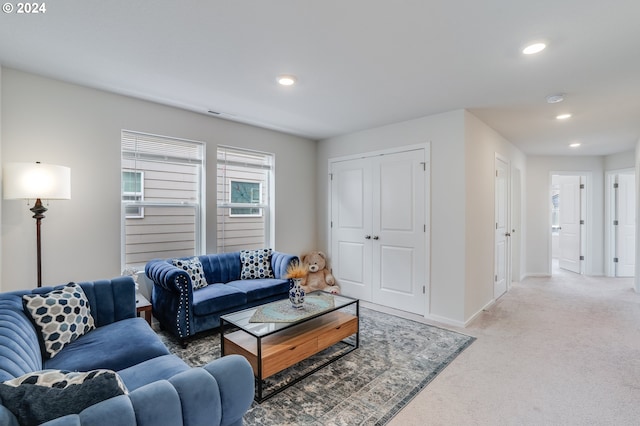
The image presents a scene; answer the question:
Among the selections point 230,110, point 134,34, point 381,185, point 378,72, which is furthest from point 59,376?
point 381,185

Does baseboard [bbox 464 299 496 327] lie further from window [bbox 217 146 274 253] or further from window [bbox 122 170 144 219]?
window [bbox 122 170 144 219]

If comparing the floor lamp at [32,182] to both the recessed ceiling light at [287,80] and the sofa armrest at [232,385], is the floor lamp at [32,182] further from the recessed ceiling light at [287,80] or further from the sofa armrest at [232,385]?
the sofa armrest at [232,385]


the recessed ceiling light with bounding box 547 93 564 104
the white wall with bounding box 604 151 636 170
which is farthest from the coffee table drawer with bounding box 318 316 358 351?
the white wall with bounding box 604 151 636 170

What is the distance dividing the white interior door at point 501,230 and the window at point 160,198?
4.02 meters

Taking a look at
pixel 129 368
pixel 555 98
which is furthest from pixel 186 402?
pixel 555 98

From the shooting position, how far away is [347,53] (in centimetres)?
225

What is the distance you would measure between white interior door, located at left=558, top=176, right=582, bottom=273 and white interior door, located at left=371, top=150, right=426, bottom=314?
4.88 meters

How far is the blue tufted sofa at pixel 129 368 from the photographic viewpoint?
988mm

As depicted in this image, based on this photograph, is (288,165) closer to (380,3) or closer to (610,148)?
(380,3)

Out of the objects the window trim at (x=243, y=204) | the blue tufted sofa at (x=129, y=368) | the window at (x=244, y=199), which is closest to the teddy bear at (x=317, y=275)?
the window at (x=244, y=199)

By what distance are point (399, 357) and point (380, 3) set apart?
2639 mm

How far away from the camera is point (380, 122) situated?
401 centimetres

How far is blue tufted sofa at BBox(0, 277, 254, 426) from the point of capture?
3.24 ft

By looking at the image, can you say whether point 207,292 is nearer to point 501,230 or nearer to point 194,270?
point 194,270
